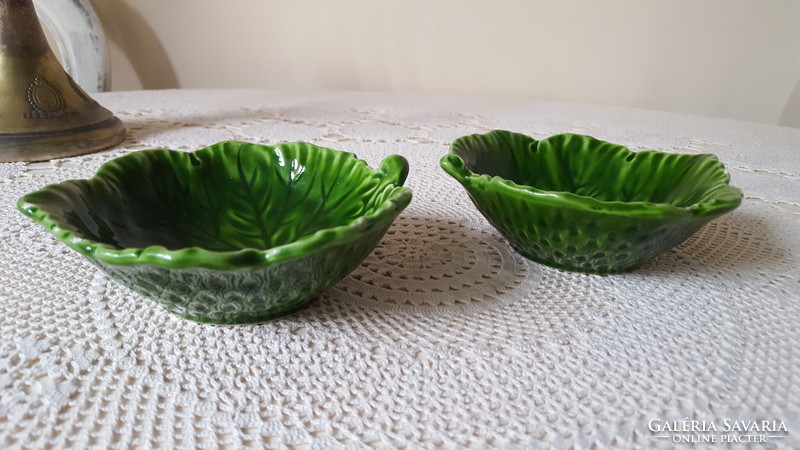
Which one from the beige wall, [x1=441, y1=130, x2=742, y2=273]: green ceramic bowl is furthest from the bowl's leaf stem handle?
the beige wall

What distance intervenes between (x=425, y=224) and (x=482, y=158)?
90mm

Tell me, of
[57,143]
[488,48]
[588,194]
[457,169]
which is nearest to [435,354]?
[457,169]

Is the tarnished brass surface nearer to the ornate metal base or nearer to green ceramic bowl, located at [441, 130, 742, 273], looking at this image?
the ornate metal base

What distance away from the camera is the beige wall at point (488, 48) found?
4.97 ft

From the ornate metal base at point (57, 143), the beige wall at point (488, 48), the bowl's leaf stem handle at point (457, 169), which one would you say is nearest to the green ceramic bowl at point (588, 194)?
the bowl's leaf stem handle at point (457, 169)

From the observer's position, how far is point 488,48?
170cm

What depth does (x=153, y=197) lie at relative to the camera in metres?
0.51

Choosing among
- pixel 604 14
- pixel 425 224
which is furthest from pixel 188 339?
pixel 604 14

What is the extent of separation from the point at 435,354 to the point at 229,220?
10.3 inches

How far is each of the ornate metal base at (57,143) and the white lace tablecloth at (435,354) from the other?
0.61 ft

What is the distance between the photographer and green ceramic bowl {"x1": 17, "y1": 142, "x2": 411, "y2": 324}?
33cm

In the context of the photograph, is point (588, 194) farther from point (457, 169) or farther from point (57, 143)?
point (57, 143)

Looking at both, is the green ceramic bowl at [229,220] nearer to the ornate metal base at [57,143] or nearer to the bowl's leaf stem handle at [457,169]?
the bowl's leaf stem handle at [457,169]

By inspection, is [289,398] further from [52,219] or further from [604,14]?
[604,14]
